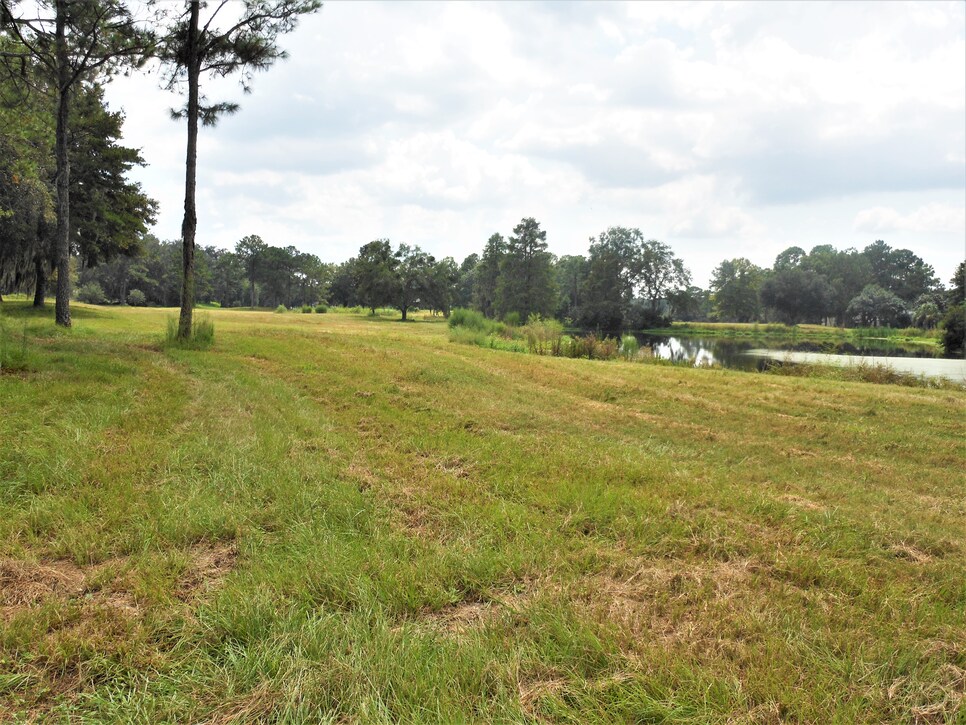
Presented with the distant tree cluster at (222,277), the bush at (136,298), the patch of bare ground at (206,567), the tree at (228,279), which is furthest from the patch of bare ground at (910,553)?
the tree at (228,279)

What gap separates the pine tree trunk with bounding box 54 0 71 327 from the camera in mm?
14708

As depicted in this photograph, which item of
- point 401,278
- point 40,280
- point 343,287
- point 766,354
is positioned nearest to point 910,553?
point 766,354

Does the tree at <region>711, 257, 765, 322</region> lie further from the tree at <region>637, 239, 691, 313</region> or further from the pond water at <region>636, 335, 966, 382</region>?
the pond water at <region>636, 335, 966, 382</region>

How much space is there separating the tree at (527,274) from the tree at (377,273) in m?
15.6

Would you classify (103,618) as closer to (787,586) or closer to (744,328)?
(787,586)

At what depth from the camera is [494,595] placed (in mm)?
2936

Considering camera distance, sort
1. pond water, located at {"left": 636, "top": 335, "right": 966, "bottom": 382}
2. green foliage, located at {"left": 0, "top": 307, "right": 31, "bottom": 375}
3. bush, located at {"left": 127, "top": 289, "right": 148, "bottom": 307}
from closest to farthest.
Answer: green foliage, located at {"left": 0, "top": 307, "right": 31, "bottom": 375}, pond water, located at {"left": 636, "top": 335, "right": 966, "bottom": 382}, bush, located at {"left": 127, "top": 289, "right": 148, "bottom": 307}

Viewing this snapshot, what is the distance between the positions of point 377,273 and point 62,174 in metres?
43.4

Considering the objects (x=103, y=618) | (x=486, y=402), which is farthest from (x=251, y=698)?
(x=486, y=402)

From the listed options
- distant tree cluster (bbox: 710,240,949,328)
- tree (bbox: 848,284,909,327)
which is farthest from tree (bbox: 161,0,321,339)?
tree (bbox: 848,284,909,327)

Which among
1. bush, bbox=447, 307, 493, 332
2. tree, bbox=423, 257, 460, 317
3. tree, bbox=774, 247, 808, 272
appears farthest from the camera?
tree, bbox=774, 247, 808, 272

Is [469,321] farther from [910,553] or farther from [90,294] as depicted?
[90,294]

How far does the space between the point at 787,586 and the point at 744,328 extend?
7871cm

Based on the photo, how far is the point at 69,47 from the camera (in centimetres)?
1455
